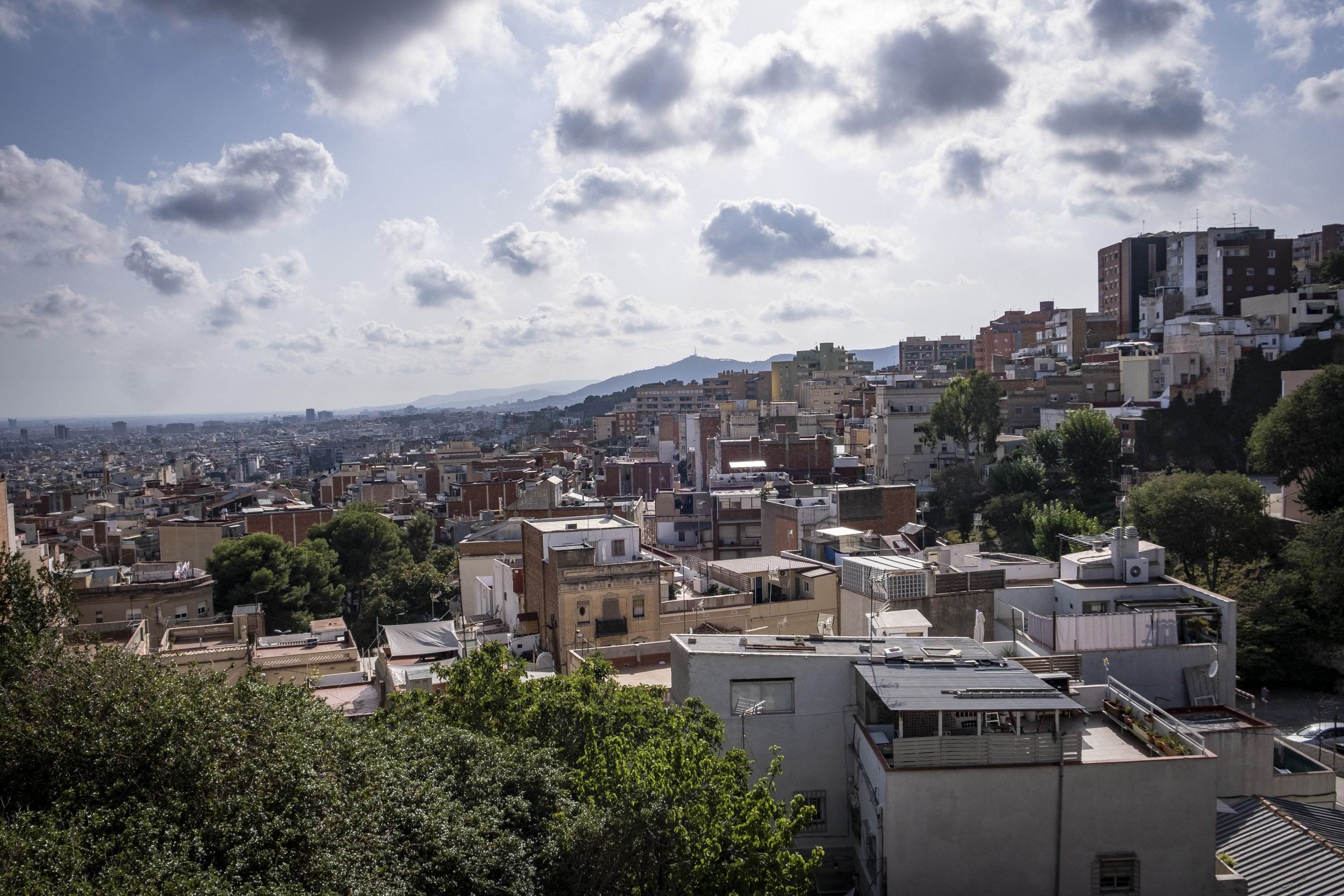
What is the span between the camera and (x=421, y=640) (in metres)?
23.0

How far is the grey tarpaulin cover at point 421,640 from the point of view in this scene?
72.4 ft

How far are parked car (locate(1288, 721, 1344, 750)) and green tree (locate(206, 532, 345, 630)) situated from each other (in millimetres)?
32064

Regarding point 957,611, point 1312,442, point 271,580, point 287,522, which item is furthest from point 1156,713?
point 287,522

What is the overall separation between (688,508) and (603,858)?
36.6 metres

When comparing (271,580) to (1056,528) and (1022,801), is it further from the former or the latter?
(1022,801)

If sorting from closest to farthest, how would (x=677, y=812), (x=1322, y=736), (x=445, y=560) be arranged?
(x=677, y=812) < (x=1322, y=736) < (x=445, y=560)

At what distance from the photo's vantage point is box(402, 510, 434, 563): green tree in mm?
57719

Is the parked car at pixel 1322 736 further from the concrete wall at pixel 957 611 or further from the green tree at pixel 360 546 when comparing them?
the green tree at pixel 360 546

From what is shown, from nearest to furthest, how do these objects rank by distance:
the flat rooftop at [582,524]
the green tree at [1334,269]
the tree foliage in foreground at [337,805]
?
the tree foliage in foreground at [337,805] → the flat rooftop at [582,524] → the green tree at [1334,269]

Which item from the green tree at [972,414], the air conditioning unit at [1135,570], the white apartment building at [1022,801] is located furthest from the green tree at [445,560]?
the white apartment building at [1022,801]

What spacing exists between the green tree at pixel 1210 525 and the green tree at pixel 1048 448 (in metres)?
16.0

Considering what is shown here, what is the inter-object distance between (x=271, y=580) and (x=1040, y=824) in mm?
35054

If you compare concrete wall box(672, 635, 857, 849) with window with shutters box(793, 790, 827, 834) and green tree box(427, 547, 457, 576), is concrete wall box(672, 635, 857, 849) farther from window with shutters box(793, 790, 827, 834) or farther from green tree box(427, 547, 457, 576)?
green tree box(427, 547, 457, 576)

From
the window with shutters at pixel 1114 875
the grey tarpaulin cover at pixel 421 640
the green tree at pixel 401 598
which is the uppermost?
the window with shutters at pixel 1114 875
